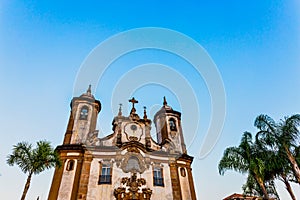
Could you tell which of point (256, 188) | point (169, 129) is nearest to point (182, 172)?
point (169, 129)

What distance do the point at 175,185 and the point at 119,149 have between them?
6496 millimetres

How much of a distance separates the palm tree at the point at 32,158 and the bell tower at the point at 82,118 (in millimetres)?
8111

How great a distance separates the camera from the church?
1998 cm

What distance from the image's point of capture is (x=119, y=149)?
75.1ft

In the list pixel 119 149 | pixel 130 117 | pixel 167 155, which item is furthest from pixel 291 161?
pixel 130 117

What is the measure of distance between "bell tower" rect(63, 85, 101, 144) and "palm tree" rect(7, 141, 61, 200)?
8111 millimetres

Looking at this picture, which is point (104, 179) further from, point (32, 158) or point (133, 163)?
point (32, 158)

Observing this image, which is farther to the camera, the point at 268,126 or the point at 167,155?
the point at 167,155

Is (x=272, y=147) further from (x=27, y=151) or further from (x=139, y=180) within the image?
(x=27, y=151)

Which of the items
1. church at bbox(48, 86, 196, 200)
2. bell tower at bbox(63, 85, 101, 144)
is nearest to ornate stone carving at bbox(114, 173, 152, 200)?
church at bbox(48, 86, 196, 200)

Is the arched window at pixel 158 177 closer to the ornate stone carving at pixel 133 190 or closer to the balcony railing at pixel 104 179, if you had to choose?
the ornate stone carving at pixel 133 190

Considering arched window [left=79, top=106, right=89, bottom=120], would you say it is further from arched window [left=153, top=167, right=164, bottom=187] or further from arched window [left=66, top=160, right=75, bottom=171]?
arched window [left=153, top=167, right=164, bottom=187]

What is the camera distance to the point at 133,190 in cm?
2025

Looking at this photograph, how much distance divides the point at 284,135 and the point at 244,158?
10.5ft
